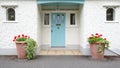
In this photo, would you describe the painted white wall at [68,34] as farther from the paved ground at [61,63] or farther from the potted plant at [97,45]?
the paved ground at [61,63]

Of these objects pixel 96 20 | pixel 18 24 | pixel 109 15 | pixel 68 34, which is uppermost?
pixel 109 15

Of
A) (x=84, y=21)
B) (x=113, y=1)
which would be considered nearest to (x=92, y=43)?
(x=84, y=21)

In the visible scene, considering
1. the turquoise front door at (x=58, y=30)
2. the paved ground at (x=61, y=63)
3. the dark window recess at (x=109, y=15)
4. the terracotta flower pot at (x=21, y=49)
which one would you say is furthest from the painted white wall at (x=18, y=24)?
the dark window recess at (x=109, y=15)

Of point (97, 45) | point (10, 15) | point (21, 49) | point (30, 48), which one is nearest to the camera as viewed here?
point (30, 48)

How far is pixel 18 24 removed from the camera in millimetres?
11320

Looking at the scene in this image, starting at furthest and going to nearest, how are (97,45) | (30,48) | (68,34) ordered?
1. (68,34)
2. (97,45)
3. (30,48)

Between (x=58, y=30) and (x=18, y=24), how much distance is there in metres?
2.99

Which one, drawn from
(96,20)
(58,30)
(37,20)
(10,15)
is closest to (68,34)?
(58,30)

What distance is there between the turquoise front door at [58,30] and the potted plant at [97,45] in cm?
320

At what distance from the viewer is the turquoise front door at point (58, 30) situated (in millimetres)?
13406

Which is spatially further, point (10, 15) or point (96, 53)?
point (10, 15)

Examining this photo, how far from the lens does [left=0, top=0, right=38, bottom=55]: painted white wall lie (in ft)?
36.9

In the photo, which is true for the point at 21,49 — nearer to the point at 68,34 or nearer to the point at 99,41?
the point at 99,41

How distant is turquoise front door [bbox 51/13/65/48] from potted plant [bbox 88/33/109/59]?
10.5 ft
